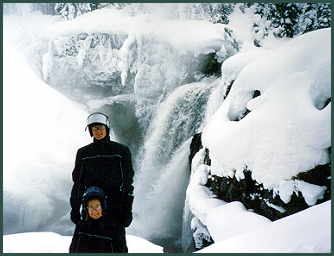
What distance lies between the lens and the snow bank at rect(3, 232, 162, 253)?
12.6 ft

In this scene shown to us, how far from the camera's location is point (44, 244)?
13.1ft

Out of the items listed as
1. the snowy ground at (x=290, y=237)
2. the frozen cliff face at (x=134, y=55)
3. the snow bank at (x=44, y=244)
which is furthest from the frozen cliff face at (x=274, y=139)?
the frozen cliff face at (x=134, y=55)

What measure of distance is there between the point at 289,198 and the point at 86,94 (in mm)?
11118

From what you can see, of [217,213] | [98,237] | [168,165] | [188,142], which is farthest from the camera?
[168,165]

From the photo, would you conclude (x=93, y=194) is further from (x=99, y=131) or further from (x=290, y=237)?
(x=290, y=237)

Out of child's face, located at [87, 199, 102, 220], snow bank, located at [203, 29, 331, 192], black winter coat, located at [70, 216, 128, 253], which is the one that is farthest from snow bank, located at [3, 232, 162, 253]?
snow bank, located at [203, 29, 331, 192]

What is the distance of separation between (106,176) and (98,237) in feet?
1.40

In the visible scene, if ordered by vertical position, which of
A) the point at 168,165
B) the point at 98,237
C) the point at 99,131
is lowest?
the point at 168,165

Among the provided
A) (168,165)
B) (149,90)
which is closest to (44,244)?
(168,165)

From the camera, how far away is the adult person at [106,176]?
2580 millimetres

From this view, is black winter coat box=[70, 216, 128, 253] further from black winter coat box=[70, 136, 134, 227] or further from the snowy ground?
the snowy ground

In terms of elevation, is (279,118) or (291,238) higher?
(279,118)

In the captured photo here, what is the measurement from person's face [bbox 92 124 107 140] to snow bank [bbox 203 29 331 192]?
2509 mm

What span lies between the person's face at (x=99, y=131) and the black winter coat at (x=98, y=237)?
0.59 meters
